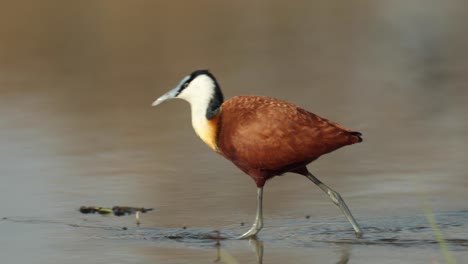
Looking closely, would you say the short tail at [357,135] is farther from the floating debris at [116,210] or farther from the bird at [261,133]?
the floating debris at [116,210]

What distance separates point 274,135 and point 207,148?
3540mm

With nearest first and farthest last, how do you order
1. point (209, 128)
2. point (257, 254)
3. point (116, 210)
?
point (257, 254)
point (209, 128)
point (116, 210)

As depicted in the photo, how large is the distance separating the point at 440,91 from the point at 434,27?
253 inches

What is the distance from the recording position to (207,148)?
500 inches

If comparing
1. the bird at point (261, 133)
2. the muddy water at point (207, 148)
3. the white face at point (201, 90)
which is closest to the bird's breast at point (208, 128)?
the bird at point (261, 133)

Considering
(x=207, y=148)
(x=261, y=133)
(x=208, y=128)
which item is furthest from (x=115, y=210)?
(x=207, y=148)

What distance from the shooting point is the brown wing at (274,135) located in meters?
9.17

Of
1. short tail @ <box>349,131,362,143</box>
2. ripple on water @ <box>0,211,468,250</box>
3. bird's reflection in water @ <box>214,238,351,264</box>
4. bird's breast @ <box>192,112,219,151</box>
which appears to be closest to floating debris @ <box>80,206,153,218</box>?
ripple on water @ <box>0,211,468,250</box>

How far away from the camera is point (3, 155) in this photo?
12688 mm

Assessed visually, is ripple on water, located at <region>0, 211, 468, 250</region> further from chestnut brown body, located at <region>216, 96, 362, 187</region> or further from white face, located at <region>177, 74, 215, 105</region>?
white face, located at <region>177, 74, 215, 105</region>

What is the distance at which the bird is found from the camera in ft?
30.1

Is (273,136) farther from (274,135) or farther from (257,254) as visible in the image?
(257,254)

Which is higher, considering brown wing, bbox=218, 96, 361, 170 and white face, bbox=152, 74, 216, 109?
white face, bbox=152, 74, 216, 109

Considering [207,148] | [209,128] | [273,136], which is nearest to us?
[273,136]
